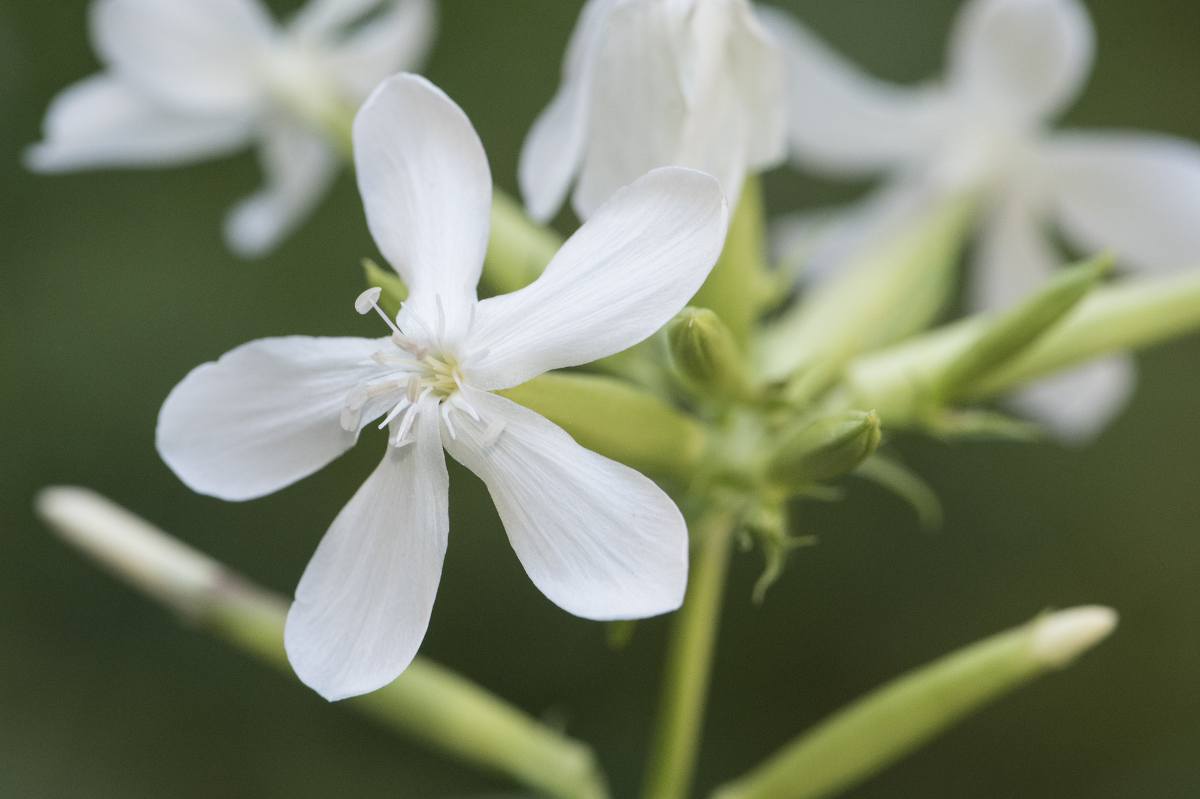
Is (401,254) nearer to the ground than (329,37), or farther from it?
nearer to the ground

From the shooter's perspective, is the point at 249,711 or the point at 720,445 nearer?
the point at 720,445

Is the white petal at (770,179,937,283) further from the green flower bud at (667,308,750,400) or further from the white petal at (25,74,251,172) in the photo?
the white petal at (25,74,251,172)

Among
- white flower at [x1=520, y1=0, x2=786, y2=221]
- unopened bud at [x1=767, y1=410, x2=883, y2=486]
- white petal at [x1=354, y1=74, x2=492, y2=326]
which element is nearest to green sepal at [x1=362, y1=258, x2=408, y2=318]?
white petal at [x1=354, y1=74, x2=492, y2=326]

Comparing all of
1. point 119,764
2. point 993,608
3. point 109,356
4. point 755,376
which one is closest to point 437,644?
point 119,764

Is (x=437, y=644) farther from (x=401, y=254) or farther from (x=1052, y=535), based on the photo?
(x=401, y=254)

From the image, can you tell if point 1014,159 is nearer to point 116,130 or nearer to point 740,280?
point 740,280

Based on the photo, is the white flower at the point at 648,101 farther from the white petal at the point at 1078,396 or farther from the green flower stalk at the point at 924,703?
the white petal at the point at 1078,396

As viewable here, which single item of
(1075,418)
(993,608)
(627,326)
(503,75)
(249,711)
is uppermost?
(503,75)
